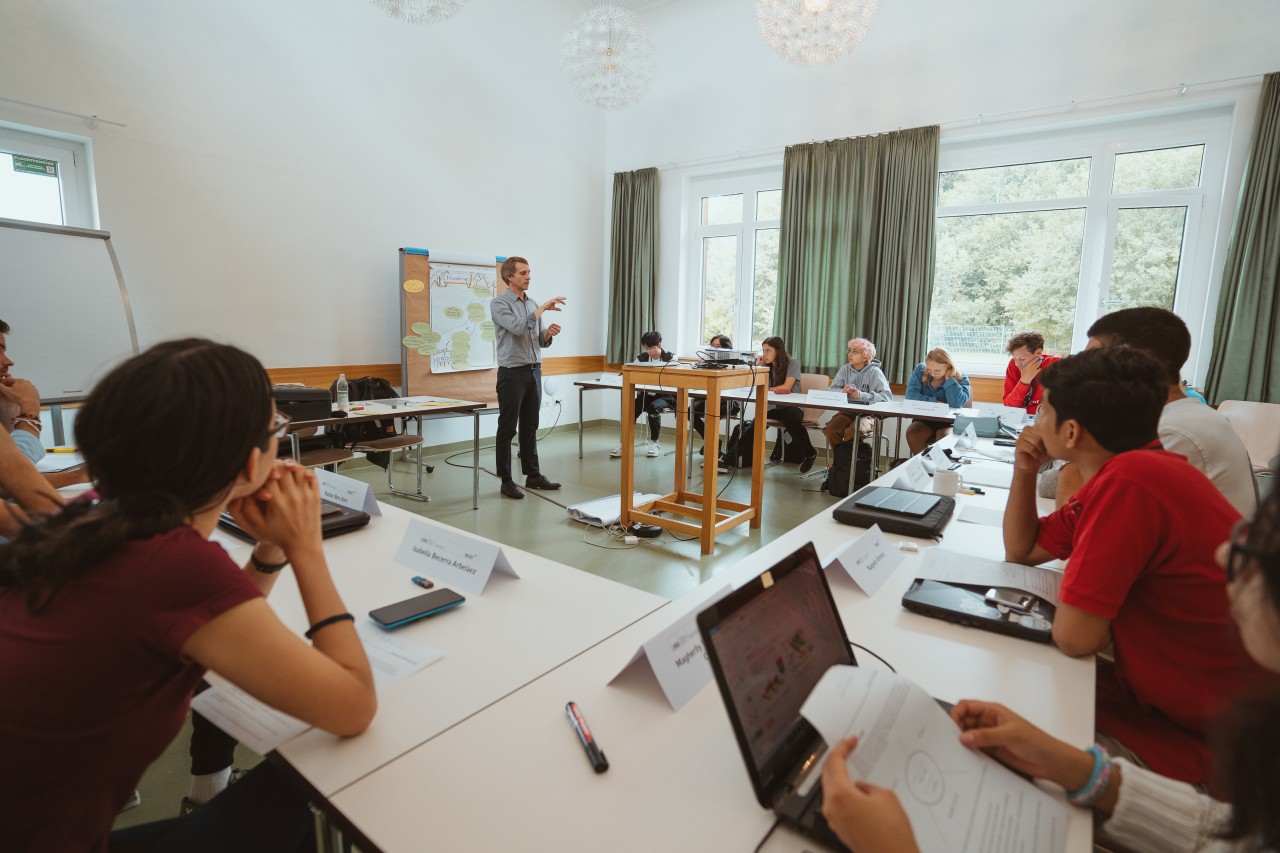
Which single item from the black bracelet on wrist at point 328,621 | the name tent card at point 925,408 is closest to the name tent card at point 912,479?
the black bracelet on wrist at point 328,621

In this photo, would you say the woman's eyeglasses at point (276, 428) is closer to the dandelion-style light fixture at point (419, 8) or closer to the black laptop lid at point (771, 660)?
the black laptop lid at point (771, 660)

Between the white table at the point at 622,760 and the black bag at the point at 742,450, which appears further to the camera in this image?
the black bag at the point at 742,450

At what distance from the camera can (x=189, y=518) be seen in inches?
30.7

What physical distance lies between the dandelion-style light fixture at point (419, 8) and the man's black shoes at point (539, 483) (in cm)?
286

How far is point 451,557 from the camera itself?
1.36 metres

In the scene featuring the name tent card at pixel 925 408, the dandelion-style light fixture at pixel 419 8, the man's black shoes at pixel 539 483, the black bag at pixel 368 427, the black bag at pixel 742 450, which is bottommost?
the man's black shoes at pixel 539 483

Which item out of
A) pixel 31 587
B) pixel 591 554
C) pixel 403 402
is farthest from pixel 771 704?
pixel 403 402

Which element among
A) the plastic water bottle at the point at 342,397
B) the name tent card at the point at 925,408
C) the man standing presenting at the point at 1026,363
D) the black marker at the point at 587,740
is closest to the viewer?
the black marker at the point at 587,740

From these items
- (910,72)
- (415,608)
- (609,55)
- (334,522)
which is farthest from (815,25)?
(415,608)

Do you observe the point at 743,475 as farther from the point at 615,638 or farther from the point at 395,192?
the point at 615,638

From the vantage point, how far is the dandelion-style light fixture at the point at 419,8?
3.33 meters

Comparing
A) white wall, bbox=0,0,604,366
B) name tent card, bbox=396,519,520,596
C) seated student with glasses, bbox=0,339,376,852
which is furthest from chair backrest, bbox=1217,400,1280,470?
white wall, bbox=0,0,604,366

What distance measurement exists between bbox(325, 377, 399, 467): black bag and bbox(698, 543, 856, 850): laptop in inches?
128

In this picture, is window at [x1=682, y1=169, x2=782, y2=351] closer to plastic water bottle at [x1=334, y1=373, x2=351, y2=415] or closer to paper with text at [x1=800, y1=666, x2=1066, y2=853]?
plastic water bottle at [x1=334, y1=373, x2=351, y2=415]
